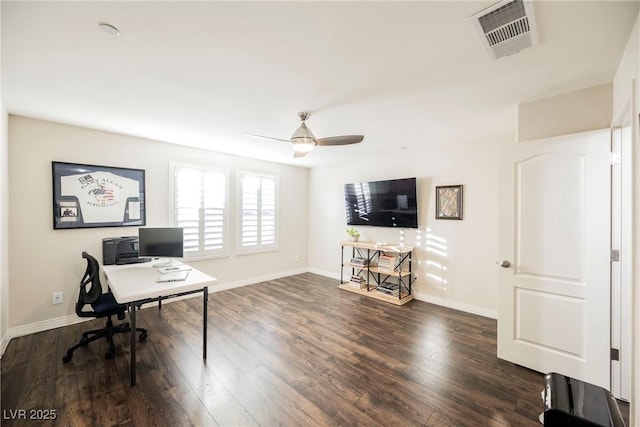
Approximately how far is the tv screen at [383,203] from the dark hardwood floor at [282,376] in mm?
1649

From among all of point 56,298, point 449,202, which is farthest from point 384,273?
point 56,298

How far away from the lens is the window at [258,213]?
495cm

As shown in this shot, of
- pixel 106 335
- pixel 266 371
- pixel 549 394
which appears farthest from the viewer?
pixel 106 335

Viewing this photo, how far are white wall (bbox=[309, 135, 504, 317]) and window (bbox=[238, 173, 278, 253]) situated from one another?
1.82 meters

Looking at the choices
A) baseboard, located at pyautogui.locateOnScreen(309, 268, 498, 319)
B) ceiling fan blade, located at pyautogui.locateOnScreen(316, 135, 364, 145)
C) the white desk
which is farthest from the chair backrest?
baseboard, located at pyautogui.locateOnScreen(309, 268, 498, 319)

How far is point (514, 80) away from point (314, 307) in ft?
11.5

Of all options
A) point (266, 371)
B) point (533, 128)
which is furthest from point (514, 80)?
point (266, 371)

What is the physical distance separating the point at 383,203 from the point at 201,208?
3192 mm

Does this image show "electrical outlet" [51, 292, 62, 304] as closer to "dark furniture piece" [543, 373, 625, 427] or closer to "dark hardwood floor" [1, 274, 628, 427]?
"dark hardwood floor" [1, 274, 628, 427]

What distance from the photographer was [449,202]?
3949 millimetres

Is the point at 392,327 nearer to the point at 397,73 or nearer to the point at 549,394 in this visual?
the point at 549,394

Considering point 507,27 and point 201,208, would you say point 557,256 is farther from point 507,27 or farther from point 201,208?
point 201,208

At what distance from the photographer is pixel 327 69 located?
1.92m

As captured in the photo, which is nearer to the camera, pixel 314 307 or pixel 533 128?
pixel 533 128
